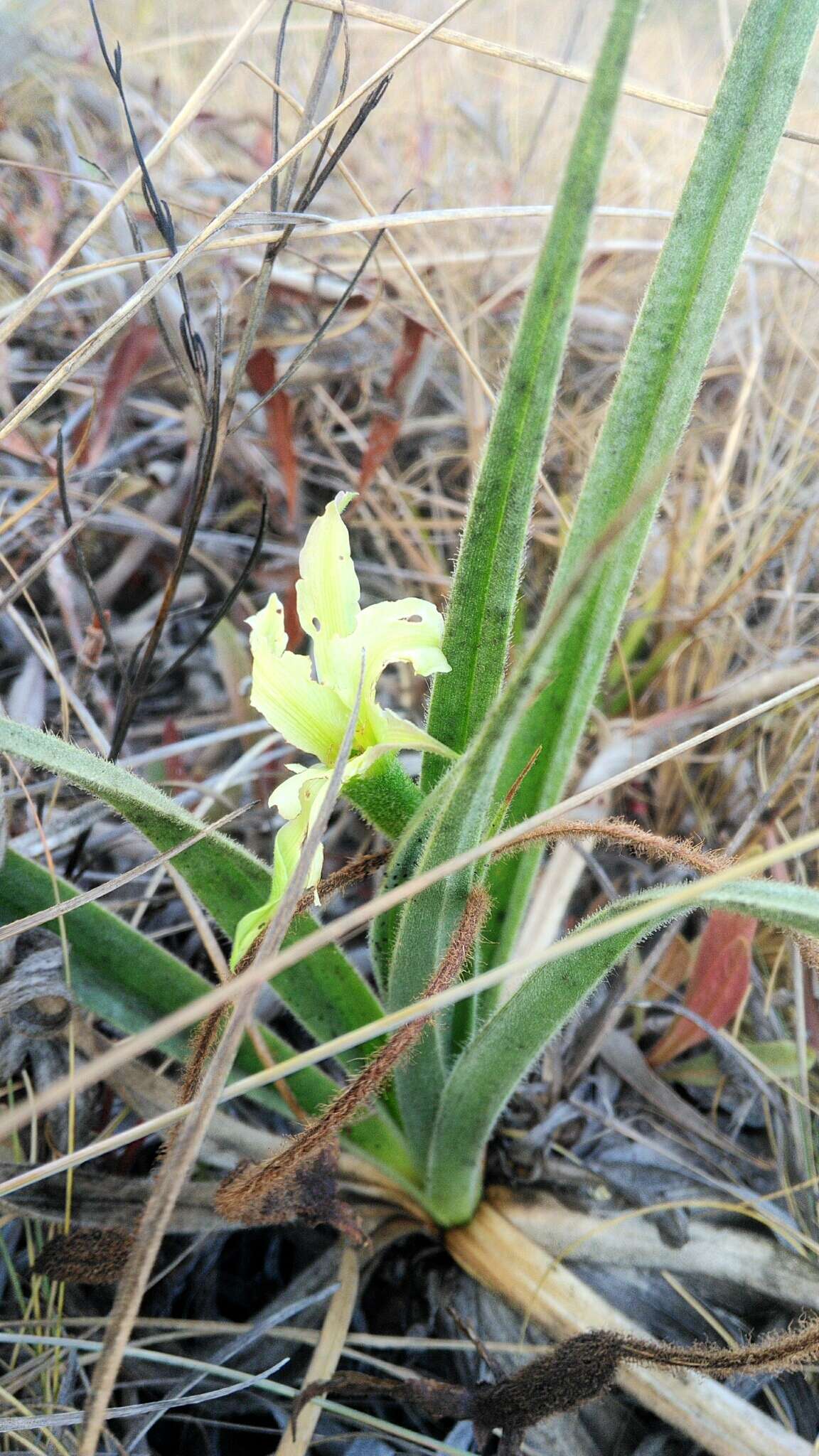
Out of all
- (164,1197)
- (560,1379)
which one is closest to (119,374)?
(164,1197)

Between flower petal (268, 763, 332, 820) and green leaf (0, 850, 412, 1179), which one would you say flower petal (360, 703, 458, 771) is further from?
green leaf (0, 850, 412, 1179)

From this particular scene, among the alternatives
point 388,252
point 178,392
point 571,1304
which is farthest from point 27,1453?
point 388,252

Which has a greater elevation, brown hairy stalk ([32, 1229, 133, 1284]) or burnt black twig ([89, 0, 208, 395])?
burnt black twig ([89, 0, 208, 395])

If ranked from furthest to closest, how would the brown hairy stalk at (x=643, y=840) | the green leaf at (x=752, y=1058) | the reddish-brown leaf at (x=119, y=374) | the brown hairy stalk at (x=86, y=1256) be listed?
the reddish-brown leaf at (x=119, y=374)
the green leaf at (x=752, y=1058)
the brown hairy stalk at (x=86, y=1256)
the brown hairy stalk at (x=643, y=840)

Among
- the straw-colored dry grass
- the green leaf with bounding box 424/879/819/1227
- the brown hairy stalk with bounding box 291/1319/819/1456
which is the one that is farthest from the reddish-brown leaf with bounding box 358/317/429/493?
the brown hairy stalk with bounding box 291/1319/819/1456

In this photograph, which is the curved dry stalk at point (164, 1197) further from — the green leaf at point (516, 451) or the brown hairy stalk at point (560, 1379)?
the brown hairy stalk at point (560, 1379)

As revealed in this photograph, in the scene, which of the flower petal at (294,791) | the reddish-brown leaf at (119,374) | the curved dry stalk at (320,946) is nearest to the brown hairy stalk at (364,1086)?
the curved dry stalk at (320,946)

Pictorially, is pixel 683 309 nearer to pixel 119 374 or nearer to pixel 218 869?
pixel 218 869
